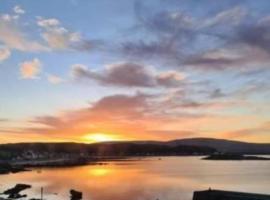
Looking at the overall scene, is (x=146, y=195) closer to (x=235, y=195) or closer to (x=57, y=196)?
(x=57, y=196)

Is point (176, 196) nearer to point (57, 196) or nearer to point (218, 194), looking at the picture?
point (57, 196)

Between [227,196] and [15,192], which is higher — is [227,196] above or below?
above

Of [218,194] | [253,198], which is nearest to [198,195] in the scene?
[218,194]

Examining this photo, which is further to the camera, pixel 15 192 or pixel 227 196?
pixel 15 192

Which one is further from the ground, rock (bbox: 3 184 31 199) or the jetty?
the jetty

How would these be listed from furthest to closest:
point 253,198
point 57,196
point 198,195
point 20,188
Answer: point 20,188 < point 57,196 < point 198,195 < point 253,198

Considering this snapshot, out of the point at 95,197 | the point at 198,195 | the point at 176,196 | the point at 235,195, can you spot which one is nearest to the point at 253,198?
the point at 235,195

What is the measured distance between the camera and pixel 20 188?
A: 9175 cm

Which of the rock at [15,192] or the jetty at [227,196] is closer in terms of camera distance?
the jetty at [227,196]

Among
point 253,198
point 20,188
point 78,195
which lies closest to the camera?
point 253,198

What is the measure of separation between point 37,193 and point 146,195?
23234mm

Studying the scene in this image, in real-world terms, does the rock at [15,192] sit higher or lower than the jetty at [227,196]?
lower

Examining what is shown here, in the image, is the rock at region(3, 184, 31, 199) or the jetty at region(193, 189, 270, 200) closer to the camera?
the jetty at region(193, 189, 270, 200)

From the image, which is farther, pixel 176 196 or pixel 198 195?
pixel 176 196
